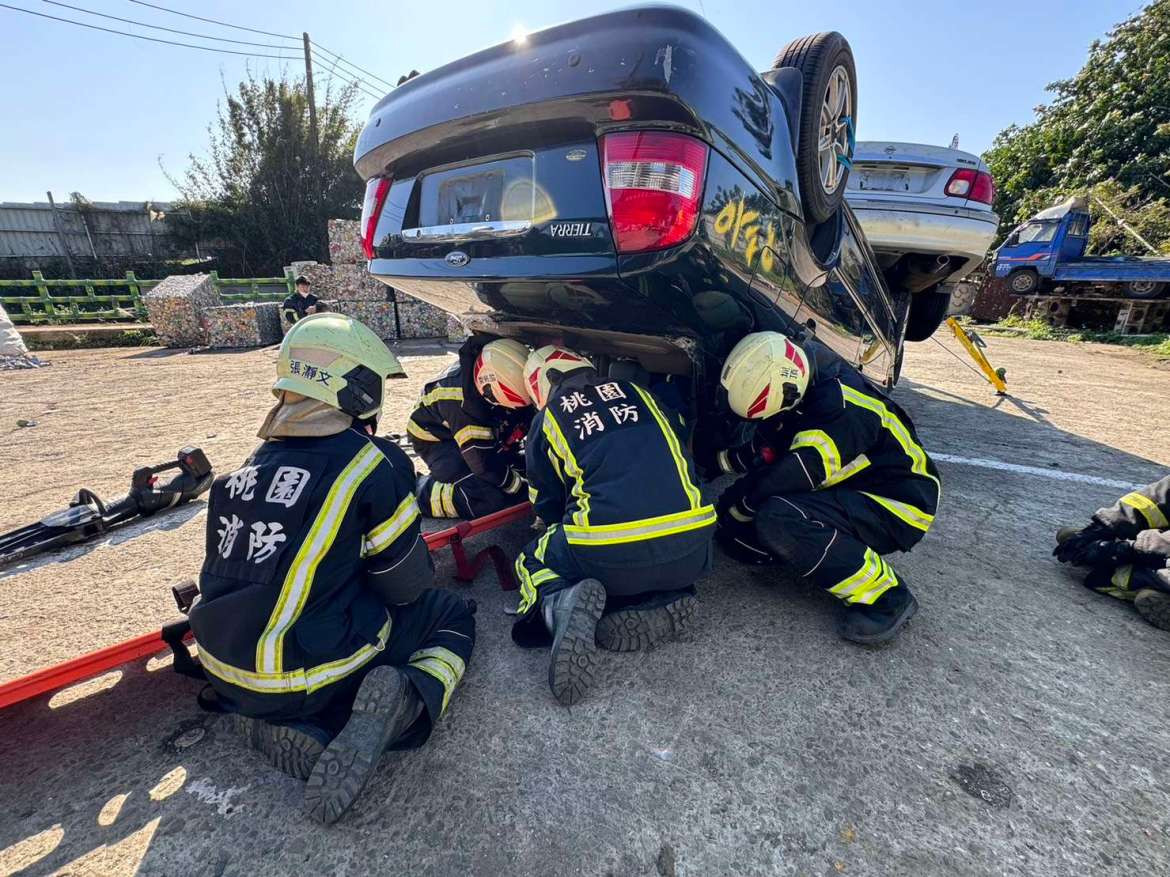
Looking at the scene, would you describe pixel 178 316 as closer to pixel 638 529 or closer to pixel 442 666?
pixel 442 666

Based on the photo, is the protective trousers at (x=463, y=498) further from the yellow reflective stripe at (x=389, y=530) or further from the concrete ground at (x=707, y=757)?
the yellow reflective stripe at (x=389, y=530)

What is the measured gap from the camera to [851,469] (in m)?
2.15

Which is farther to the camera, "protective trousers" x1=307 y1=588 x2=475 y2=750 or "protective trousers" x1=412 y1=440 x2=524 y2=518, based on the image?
"protective trousers" x1=412 y1=440 x2=524 y2=518

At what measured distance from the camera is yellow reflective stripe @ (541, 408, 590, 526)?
191 centimetres

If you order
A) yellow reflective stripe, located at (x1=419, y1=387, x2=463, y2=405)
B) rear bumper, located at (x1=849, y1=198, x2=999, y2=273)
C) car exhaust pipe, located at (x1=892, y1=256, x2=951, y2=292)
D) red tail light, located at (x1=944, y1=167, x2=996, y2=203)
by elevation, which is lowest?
yellow reflective stripe, located at (x1=419, y1=387, x2=463, y2=405)

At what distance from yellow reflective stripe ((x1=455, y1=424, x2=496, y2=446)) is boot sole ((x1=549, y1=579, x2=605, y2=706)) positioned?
4.50 ft

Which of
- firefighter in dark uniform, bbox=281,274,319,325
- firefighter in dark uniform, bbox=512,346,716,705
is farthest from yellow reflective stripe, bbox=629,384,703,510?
firefighter in dark uniform, bbox=281,274,319,325

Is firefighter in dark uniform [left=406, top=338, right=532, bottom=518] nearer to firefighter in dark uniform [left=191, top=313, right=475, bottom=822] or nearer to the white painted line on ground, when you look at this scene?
firefighter in dark uniform [left=191, top=313, right=475, bottom=822]

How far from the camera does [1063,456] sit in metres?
3.82

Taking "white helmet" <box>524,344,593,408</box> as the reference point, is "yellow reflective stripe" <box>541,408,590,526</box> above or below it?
below

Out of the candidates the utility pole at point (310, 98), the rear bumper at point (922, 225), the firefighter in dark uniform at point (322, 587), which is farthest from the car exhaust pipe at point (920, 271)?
the utility pole at point (310, 98)

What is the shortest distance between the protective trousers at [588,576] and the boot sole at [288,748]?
0.71 meters

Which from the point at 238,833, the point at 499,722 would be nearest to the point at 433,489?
the point at 499,722

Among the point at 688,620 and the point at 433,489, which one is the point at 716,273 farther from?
the point at 433,489
